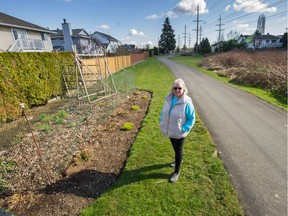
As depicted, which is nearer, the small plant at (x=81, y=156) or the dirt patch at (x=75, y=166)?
the dirt patch at (x=75, y=166)

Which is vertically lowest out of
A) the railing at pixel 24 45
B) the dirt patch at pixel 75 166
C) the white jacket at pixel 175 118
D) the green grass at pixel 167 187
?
the green grass at pixel 167 187

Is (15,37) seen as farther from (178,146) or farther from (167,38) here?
(167,38)

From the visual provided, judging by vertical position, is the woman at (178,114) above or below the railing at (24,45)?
below

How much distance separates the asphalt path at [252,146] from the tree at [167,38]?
224 feet

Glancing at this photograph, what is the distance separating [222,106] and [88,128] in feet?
18.4

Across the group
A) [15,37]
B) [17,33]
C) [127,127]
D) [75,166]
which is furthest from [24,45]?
[75,166]

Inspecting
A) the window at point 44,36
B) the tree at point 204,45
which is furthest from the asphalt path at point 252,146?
the tree at point 204,45

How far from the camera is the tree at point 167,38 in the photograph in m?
71.0

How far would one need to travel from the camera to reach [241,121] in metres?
5.96

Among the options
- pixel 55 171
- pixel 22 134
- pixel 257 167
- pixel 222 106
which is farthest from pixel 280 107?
pixel 22 134

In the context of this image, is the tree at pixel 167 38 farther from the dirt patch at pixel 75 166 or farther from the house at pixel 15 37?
the dirt patch at pixel 75 166

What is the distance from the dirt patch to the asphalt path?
2384 mm

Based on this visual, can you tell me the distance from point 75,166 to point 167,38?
7540cm

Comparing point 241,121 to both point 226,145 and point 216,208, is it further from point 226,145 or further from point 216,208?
point 216,208
